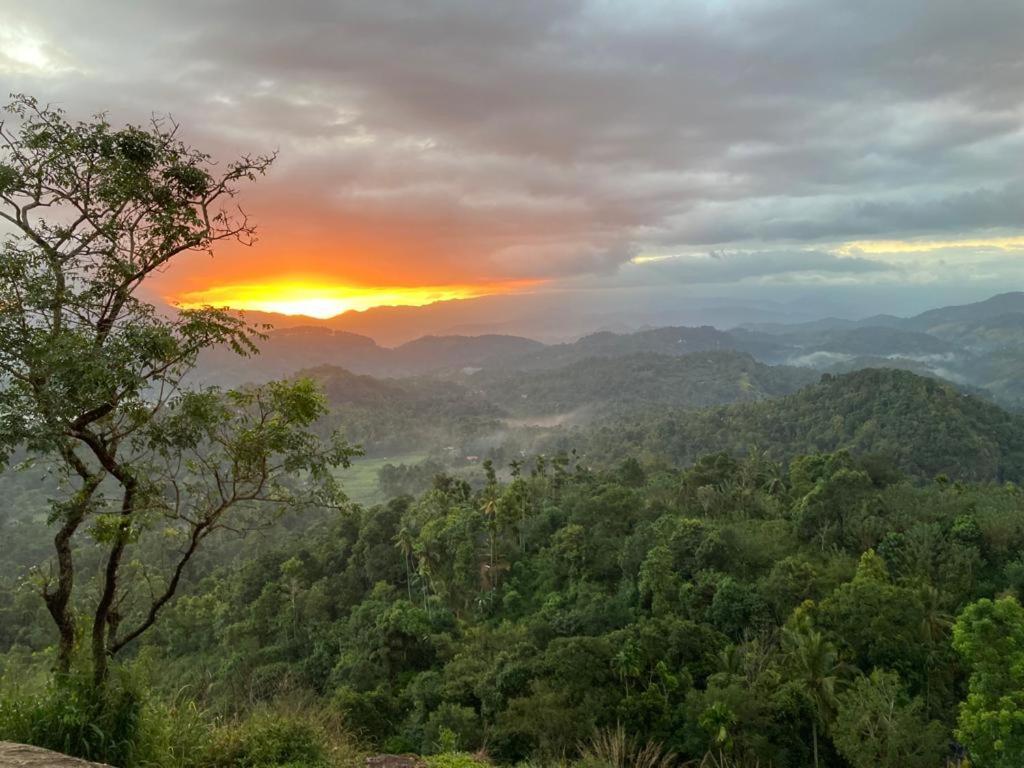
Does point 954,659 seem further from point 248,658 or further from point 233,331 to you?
point 248,658

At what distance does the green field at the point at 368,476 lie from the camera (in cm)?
10676

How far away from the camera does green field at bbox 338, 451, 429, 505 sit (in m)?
107

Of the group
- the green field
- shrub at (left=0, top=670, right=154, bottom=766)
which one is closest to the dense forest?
shrub at (left=0, top=670, right=154, bottom=766)

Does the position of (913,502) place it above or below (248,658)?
above

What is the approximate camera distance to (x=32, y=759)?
19.1ft

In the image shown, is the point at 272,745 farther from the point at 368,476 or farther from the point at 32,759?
the point at 368,476

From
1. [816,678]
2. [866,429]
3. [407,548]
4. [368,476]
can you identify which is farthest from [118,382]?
[368,476]

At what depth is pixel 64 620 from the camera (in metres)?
7.11

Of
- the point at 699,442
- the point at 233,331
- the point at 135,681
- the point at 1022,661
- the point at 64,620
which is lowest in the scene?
the point at 699,442

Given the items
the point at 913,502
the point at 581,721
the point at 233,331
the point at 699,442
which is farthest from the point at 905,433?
the point at 233,331

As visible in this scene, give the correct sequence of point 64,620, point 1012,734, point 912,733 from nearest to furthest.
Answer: point 64,620 → point 1012,734 → point 912,733

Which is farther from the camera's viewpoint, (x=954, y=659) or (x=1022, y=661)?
(x=954, y=659)

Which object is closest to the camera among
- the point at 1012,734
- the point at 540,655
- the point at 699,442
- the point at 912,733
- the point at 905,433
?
the point at 1012,734

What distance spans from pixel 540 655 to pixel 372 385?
7131 inches
